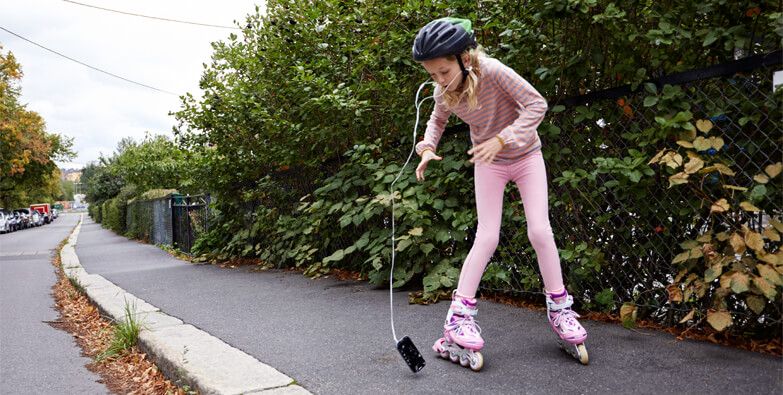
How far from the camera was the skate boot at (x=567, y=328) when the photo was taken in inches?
106

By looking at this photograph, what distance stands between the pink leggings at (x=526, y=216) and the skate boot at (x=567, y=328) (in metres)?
0.07

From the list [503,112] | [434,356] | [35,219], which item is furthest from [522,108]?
[35,219]

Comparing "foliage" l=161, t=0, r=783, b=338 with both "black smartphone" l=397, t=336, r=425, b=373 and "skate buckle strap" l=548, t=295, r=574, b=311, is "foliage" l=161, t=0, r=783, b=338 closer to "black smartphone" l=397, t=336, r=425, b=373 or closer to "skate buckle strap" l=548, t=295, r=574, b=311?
"skate buckle strap" l=548, t=295, r=574, b=311

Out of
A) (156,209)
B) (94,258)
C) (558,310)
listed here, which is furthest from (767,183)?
(156,209)

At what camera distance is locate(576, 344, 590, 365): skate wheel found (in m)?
2.68

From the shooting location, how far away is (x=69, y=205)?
515 ft

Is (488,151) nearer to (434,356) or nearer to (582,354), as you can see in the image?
(582,354)

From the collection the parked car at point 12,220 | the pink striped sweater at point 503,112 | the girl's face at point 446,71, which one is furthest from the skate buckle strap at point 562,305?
the parked car at point 12,220

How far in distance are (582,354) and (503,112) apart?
1.21 m

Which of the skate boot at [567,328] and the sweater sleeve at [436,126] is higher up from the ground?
the sweater sleeve at [436,126]

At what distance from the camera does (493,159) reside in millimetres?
2623

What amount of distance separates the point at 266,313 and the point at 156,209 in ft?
44.1

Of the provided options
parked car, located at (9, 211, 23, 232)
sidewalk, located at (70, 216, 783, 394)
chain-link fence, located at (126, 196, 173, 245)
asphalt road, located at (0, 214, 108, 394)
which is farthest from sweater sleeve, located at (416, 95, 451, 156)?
parked car, located at (9, 211, 23, 232)

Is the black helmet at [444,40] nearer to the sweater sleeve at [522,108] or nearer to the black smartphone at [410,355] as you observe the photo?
the sweater sleeve at [522,108]
